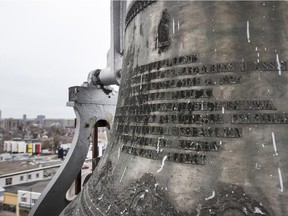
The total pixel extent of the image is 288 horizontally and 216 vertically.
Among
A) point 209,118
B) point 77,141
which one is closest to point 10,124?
point 77,141

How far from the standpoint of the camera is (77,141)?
221 inches

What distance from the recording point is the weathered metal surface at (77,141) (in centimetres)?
517

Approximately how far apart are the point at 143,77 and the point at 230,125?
0.96 meters

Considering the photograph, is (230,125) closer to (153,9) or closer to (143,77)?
(143,77)

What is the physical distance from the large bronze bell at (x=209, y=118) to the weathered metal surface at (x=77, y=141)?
2810 mm

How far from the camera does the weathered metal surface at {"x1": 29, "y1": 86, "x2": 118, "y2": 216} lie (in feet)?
17.0

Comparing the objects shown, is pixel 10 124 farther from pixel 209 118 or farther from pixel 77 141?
pixel 209 118

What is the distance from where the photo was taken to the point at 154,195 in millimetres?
2230

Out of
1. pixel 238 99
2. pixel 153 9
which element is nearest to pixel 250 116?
pixel 238 99

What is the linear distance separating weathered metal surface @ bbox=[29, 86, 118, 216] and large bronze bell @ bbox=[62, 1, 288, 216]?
2.81 metres

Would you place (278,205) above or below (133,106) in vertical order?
below

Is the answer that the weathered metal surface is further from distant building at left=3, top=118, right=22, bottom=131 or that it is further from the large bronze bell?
distant building at left=3, top=118, right=22, bottom=131

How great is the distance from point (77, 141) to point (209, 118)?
389 centimetres

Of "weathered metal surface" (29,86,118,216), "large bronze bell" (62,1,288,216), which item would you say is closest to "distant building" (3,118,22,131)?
"weathered metal surface" (29,86,118,216)
